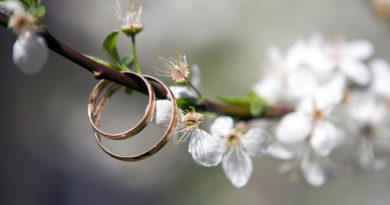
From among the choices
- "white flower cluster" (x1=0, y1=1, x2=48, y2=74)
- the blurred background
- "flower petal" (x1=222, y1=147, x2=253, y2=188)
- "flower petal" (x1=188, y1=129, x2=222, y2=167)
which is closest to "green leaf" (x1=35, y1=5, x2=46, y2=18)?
"white flower cluster" (x1=0, y1=1, x2=48, y2=74)

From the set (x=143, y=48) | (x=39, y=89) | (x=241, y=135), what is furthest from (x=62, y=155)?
(x=241, y=135)

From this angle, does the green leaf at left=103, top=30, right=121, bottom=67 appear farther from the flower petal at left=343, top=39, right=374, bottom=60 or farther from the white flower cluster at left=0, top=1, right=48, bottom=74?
the flower petal at left=343, top=39, right=374, bottom=60

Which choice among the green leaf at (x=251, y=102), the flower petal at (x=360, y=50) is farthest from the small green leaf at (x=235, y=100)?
the flower petal at (x=360, y=50)

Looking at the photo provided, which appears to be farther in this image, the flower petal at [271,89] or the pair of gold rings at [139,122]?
the flower petal at [271,89]

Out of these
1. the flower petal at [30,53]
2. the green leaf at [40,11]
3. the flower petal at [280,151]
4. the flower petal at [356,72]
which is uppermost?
the green leaf at [40,11]

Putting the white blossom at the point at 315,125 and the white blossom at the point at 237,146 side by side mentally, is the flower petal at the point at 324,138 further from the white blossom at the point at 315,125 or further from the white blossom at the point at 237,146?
the white blossom at the point at 237,146

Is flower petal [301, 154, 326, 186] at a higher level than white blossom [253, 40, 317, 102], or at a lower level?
lower

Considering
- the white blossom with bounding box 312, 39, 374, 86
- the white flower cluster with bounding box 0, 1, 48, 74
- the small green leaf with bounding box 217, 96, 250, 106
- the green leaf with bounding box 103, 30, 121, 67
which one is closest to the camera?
the white flower cluster with bounding box 0, 1, 48, 74

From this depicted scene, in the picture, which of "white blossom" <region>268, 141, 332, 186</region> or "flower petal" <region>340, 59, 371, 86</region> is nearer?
"white blossom" <region>268, 141, 332, 186</region>

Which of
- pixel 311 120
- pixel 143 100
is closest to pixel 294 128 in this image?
pixel 311 120
